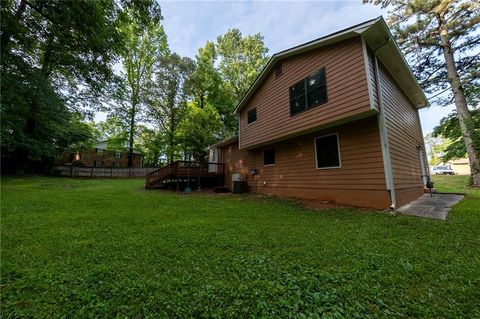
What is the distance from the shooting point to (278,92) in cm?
880

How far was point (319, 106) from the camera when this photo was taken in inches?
268

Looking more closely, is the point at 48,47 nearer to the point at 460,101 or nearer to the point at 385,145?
the point at 385,145

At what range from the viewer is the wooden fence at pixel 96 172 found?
18.6 m

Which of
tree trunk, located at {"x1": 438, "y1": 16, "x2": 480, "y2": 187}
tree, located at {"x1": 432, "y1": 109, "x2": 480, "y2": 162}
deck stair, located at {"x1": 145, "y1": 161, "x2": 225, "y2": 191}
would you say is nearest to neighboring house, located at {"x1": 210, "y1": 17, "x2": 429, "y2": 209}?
tree trunk, located at {"x1": 438, "y1": 16, "x2": 480, "y2": 187}

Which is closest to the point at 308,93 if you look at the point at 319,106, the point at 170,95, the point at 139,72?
the point at 319,106

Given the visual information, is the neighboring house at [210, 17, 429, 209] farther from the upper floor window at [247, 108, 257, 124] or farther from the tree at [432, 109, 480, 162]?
the tree at [432, 109, 480, 162]

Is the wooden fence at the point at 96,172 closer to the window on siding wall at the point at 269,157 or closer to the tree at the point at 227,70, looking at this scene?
the tree at the point at 227,70

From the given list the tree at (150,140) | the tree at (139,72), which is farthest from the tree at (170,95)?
the tree at (139,72)

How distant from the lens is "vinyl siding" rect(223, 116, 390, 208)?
606cm

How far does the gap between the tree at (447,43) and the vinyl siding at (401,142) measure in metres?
3.88

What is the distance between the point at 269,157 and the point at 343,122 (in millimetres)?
4256

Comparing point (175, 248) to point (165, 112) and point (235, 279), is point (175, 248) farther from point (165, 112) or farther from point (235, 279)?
point (165, 112)

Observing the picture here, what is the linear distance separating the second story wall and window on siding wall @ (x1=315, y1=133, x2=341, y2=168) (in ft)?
2.77

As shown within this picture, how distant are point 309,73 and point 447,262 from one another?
650cm
